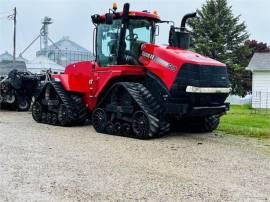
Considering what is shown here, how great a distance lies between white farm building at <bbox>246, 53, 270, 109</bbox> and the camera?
97.0 ft

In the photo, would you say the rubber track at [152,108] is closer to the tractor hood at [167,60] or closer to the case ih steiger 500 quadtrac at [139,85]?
A: the case ih steiger 500 quadtrac at [139,85]

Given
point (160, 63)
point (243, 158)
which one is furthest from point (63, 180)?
point (160, 63)

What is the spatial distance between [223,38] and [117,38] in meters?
30.3

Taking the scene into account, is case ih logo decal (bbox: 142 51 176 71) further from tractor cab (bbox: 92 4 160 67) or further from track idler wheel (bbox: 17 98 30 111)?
track idler wheel (bbox: 17 98 30 111)

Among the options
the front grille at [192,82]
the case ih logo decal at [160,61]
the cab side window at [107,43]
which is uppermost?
the cab side window at [107,43]

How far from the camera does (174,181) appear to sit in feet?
22.6

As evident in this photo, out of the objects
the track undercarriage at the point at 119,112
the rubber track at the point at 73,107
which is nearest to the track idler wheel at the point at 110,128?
the track undercarriage at the point at 119,112

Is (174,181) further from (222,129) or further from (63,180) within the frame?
(222,129)

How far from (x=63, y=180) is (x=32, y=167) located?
1.04m

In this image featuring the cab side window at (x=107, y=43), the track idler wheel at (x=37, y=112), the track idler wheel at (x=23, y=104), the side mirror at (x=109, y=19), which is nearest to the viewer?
the side mirror at (x=109, y=19)

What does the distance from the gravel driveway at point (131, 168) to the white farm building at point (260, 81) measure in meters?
18.7

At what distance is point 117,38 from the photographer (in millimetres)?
12172

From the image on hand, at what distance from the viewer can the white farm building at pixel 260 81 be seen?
29.6 m

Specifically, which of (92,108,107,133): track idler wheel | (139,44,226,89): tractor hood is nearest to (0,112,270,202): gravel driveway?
(92,108,107,133): track idler wheel
